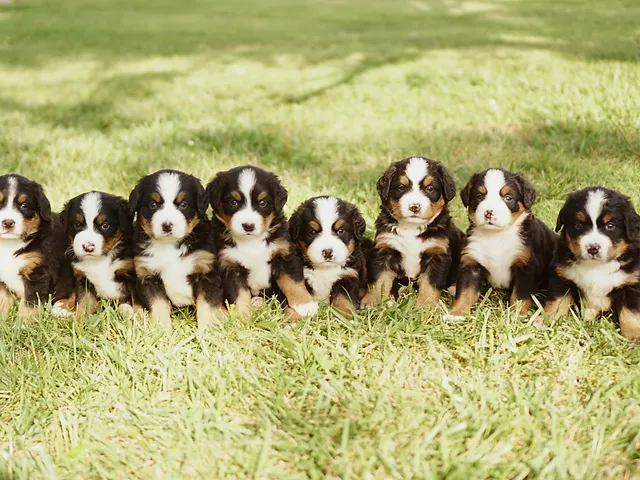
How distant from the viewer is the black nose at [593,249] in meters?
3.76

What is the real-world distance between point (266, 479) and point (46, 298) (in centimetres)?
245

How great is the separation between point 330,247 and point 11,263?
2.16 metres

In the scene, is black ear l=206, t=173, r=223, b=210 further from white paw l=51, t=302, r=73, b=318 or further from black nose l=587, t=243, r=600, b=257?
black nose l=587, t=243, r=600, b=257

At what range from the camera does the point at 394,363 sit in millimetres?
3604

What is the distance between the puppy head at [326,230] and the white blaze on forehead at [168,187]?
0.86m

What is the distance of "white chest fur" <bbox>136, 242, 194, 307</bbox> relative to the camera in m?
4.27

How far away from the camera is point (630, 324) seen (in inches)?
151

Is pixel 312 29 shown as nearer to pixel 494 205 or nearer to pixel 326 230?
pixel 326 230

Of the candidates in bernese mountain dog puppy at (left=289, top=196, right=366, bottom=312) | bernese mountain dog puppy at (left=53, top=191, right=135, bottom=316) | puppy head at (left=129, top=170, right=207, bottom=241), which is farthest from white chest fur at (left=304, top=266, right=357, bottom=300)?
bernese mountain dog puppy at (left=53, top=191, right=135, bottom=316)

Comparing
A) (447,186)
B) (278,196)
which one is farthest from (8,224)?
(447,186)

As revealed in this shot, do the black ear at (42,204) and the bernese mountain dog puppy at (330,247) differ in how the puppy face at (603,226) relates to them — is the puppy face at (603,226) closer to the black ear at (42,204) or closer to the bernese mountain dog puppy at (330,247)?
the bernese mountain dog puppy at (330,247)

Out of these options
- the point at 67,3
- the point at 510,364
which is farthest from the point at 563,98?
the point at 67,3

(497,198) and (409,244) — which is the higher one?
(497,198)

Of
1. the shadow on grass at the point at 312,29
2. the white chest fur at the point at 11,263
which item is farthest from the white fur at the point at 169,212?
the shadow on grass at the point at 312,29
